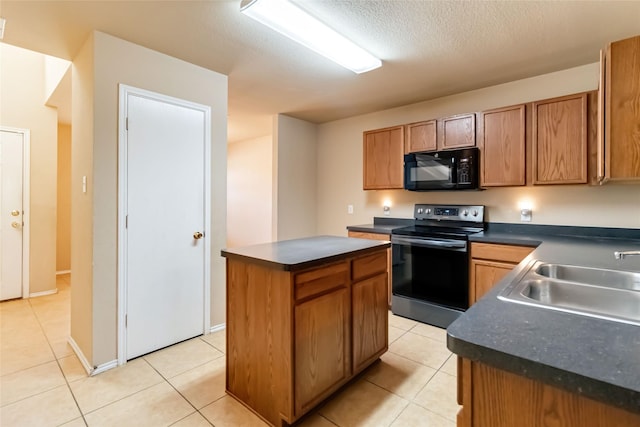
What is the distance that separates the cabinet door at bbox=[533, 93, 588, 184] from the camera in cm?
252

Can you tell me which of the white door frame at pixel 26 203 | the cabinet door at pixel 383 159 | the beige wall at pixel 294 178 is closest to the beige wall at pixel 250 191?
the beige wall at pixel 294 178

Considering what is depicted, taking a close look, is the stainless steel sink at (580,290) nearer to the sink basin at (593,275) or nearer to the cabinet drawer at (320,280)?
the sink basin at (593,275)

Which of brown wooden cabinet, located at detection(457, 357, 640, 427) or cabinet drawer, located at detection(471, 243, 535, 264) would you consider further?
cabinet drawer, located at detection(471, 243, 535, 264)

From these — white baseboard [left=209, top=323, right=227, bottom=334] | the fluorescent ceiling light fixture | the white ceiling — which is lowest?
white baseboard [left=209, top=323, right=227, bottom=334]

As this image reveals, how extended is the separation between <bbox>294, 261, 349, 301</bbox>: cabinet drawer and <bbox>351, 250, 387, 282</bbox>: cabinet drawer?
0.30ft

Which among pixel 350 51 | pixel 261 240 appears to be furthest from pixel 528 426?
pixel 261 240

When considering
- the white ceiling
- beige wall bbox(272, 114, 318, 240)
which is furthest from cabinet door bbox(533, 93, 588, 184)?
beige wall bbox(272, 114, 318, 240)

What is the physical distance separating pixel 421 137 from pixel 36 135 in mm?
4716

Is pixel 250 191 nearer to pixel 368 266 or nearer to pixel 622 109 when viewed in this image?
pixel 368 266

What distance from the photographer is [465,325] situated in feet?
2.73

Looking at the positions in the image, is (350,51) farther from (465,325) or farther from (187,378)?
(187,378)

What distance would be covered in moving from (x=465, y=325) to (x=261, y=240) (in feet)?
17.5

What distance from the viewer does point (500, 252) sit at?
2.66m

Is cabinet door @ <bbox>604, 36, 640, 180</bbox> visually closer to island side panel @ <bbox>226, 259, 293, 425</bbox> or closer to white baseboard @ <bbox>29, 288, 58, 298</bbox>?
island side panel @ <bbox>226, 259, 293, 425</bbox>
